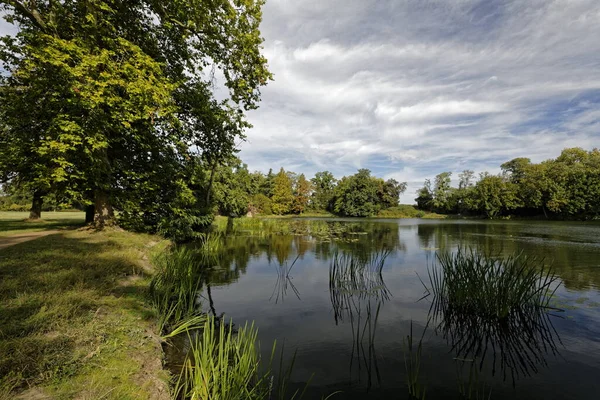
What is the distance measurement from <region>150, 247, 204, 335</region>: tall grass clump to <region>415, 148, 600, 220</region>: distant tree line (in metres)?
58.2

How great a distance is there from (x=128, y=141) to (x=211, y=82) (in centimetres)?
505

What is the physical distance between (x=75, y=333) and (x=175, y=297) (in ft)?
12.4

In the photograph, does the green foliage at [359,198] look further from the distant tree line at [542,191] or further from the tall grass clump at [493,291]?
the tall grass clump at [493,291]

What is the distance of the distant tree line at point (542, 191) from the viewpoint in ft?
145

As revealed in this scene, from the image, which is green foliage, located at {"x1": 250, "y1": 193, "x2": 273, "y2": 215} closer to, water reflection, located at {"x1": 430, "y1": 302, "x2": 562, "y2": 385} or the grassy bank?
the grassy bank

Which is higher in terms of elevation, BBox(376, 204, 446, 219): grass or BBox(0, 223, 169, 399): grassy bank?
BBox(376, 204, 446, 219): grass

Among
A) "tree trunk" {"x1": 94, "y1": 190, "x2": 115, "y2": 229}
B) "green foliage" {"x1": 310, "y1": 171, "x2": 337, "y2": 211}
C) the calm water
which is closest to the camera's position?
the calm water

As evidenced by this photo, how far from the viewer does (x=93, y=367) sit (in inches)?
125

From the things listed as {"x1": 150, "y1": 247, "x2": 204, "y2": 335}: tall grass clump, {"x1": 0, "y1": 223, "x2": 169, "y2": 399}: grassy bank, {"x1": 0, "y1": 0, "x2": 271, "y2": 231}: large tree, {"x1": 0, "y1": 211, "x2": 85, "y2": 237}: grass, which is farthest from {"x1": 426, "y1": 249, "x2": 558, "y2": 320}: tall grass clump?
{"x1": 0, "y1": 211, "x2": 85, "y2": 237}: grass

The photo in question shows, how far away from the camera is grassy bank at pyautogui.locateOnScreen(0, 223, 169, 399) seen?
9.11 feet

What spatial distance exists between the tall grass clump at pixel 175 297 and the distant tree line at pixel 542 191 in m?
58.2

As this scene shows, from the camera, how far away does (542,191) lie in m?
48.1

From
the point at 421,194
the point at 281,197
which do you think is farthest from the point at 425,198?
the point at 281,197

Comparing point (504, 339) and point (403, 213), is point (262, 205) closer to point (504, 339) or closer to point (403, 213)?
point (403, 213)
